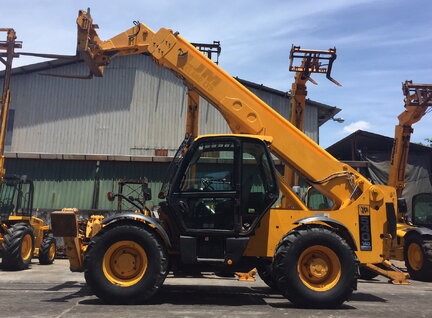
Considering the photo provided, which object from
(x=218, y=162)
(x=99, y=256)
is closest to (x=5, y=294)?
(x=99, y=256)

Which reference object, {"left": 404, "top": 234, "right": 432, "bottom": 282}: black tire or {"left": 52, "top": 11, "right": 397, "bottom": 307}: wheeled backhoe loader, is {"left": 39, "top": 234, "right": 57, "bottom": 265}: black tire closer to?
{"left": 52, "top": 11, "right": 397, "bottom": 307}: wheeled backhoe loader

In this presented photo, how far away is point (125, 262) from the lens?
569 cm

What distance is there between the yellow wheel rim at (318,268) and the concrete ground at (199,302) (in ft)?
1.42

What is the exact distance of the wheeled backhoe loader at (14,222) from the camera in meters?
10.0

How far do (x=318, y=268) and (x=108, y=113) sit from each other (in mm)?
17347

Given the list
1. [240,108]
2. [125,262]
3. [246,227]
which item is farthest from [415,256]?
[125,262]

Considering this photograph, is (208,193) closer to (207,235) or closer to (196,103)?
(207,235)

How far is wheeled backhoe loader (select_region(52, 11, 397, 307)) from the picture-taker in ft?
18.4

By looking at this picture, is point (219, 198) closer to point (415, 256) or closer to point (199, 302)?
point (199, 302)

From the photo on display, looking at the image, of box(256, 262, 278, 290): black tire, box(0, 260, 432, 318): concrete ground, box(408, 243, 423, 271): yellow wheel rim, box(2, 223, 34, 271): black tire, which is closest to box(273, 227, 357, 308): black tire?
box(0, 260, 432, 318): concrete ground

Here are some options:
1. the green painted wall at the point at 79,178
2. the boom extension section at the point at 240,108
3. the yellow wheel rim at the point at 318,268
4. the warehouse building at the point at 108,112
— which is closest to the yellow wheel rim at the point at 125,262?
the yellow wheel rim at the point at 318,268

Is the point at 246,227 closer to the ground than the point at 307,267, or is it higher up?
higher up

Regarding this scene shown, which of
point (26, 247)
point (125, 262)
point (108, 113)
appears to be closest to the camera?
point (125, 262)

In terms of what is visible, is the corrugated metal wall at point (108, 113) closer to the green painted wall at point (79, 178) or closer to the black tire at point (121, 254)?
the green painted wall at point (79, 178)
